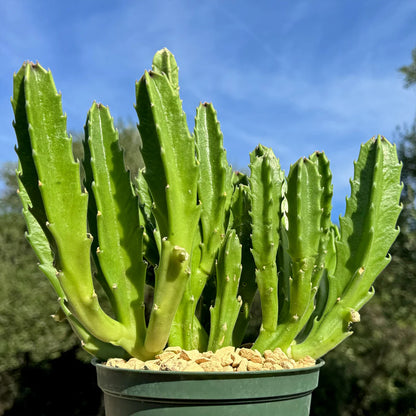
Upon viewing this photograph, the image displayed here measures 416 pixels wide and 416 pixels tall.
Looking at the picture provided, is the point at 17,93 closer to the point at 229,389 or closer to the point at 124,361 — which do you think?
the point at 124,361

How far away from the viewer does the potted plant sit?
42.4 inches

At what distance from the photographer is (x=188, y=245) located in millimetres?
1136

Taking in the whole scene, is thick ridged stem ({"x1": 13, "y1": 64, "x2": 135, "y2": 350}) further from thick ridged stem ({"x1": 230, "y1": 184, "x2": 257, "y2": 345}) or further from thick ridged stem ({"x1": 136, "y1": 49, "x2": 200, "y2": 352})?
thick ridged stem ({"x1": 230, "y1": 184, "x2": 257, "y2": 345})

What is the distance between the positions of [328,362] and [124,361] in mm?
5070

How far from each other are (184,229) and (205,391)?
1.23ft

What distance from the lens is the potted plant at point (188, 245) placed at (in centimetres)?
108

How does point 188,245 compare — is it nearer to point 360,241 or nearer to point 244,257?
point 244,257

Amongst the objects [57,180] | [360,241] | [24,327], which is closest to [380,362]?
[24,327]

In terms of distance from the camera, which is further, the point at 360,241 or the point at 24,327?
the point at 24,327

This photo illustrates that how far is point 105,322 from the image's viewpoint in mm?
1165

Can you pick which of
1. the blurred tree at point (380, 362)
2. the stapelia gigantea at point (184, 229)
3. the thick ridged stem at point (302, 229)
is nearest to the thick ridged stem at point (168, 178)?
the stapelia gigantea at point (184, 229)

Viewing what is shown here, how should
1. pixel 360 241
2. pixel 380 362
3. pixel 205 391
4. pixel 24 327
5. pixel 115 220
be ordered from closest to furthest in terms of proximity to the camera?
pixel 205 391, pixel 115 220, pixel 360 241, pixel 24 327, pixel 380 362

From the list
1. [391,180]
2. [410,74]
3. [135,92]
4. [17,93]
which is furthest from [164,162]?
[410,74]

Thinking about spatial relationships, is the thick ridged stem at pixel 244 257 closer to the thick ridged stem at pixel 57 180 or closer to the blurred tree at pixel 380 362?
the thick ridged stem at pixel 57 180
